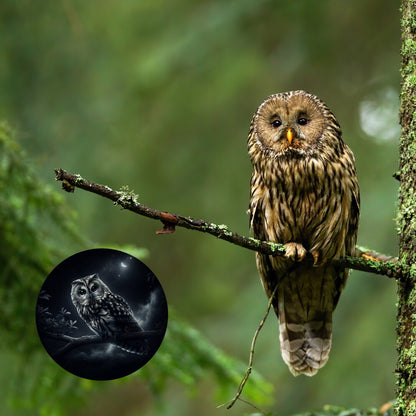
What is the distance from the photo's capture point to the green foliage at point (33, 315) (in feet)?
10.8

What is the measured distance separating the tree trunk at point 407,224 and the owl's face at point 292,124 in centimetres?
55

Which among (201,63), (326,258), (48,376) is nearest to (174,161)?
(201,63)

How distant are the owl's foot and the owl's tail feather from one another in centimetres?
40

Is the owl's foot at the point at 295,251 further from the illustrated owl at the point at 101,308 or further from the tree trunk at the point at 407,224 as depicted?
the illustrated owl at the point at 101,308

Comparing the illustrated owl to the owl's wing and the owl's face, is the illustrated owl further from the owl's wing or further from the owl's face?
the owl's face

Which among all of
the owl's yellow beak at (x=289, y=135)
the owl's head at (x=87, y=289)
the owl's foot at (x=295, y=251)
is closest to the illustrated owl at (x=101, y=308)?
the owl's head at (x=87, y=289)

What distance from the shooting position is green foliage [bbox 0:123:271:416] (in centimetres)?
330

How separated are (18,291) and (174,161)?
392 cm

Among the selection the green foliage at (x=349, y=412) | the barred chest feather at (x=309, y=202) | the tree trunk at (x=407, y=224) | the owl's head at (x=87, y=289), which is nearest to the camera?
the owl's head at (x=87, y=289)

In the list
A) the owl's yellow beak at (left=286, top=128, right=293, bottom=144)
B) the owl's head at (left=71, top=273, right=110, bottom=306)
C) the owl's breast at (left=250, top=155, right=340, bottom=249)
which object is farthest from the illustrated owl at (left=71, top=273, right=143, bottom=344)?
the owl's yellow beak at (left=286, top=128, right=293, bottom=144)

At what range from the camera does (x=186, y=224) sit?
2.09m

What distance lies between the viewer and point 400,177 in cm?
248

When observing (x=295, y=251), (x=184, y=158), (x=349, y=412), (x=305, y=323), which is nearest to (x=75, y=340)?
(x=295, y=251)

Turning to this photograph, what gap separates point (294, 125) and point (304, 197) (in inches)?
12.5
